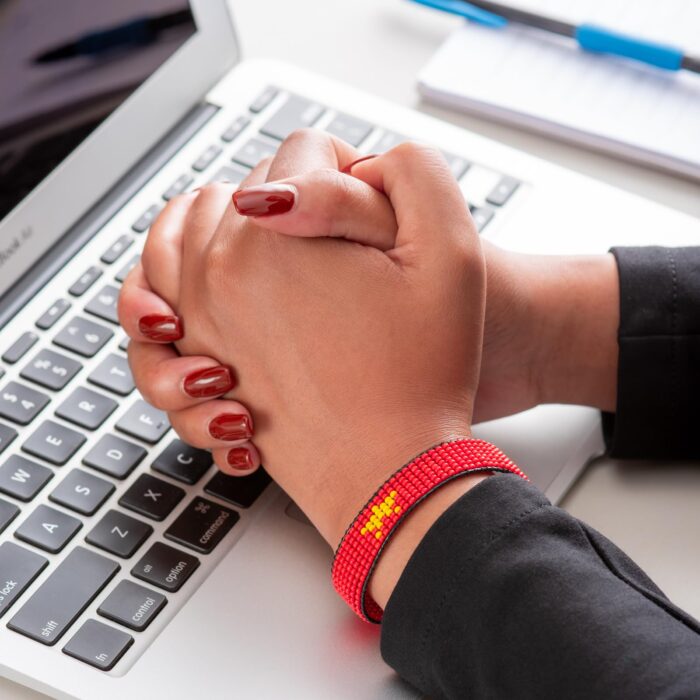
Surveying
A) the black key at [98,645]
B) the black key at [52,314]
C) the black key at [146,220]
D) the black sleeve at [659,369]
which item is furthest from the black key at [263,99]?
the black key at [98,645]

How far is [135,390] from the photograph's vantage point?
69 cm

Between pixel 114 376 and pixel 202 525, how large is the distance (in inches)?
4.9

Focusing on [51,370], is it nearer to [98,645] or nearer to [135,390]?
[135,390]

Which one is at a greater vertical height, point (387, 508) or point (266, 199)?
point (266, 199)

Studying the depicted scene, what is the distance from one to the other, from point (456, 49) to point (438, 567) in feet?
1.81

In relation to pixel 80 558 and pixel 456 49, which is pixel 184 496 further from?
pixel 456 49

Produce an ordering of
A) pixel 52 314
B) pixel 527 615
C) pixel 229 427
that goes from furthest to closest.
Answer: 1. pixel 52 314
2. pixel 229 427
3. pixel 527 615

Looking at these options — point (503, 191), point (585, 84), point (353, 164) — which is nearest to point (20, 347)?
point (353, 164)

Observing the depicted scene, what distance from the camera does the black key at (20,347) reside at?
703 millimetres

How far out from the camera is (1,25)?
70 cm

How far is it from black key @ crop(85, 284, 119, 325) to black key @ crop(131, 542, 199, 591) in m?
0.18

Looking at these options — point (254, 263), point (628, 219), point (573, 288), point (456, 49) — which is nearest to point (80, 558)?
point (254, 263)

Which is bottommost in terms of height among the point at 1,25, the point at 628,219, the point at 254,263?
the point at 628,219

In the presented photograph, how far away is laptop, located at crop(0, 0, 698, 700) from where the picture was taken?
579mm
